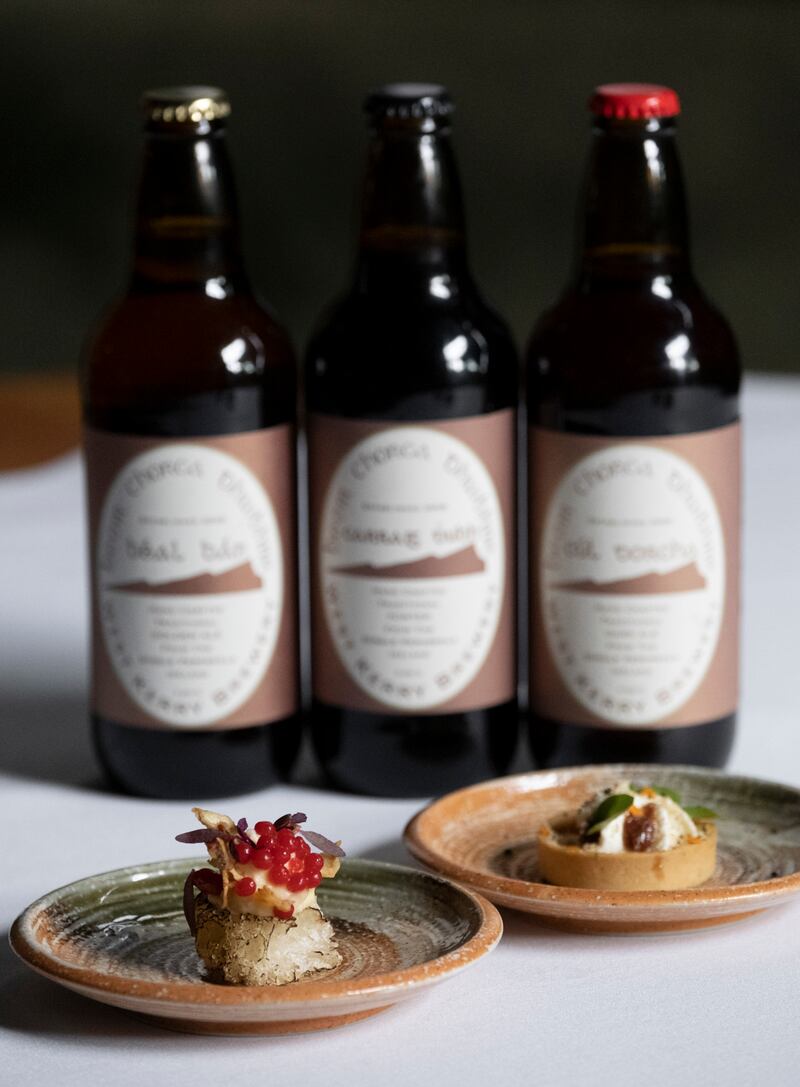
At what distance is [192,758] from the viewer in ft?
3.49

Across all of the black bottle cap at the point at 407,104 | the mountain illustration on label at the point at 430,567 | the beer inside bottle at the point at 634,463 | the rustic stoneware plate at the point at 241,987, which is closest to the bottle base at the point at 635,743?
the beer inside bottle at the point at 634,463

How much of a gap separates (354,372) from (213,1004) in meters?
0.43

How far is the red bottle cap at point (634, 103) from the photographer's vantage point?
101 centimetres

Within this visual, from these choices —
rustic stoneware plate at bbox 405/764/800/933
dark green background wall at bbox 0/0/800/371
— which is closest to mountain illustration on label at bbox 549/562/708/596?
rustic stoneware plate at bbox 405/764/800/933

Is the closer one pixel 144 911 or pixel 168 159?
pixel 144 911

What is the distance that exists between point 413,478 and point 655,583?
149 millimetres

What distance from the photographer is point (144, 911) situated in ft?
2.70

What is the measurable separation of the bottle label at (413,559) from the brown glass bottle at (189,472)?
33 millimetres

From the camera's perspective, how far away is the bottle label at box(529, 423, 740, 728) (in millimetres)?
1021

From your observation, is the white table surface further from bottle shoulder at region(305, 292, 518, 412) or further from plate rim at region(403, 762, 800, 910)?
bottle shoulder at region(305, 292, 518, 412)

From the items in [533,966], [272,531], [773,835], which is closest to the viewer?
[533,966]

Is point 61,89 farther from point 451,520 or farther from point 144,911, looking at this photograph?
point 144,911

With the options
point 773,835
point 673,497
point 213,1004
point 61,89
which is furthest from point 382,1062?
point 61,89

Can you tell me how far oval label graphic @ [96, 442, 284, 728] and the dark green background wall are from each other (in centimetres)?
221
